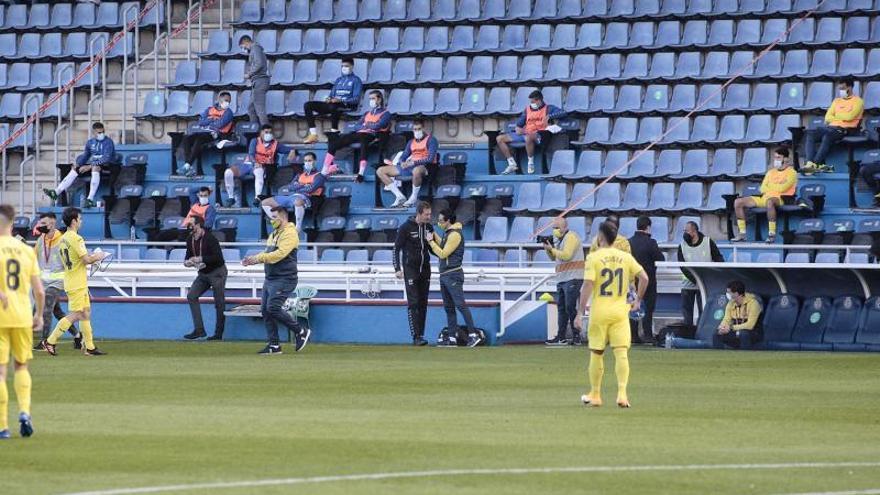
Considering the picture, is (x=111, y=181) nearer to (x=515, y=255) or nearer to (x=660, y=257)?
(x=515, y=255)

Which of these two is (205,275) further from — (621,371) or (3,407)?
(3,407)

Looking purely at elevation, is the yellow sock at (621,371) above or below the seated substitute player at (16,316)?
below

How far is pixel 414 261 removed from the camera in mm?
26688

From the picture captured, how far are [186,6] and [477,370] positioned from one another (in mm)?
19345

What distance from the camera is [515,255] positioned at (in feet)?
101

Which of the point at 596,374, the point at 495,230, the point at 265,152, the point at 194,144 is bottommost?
the point at 596,374

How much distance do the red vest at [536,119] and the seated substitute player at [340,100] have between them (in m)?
3.53

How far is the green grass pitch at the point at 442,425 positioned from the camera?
1089 cm

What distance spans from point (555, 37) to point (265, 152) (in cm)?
608

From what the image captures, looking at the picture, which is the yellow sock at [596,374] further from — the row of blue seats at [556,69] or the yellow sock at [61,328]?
the row of blue seats at [556,69]

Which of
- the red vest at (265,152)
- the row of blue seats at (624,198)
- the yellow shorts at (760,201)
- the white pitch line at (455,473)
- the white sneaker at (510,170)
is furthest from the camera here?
the red vest at (265,152)

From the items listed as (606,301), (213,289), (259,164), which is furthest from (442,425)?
(259,164)

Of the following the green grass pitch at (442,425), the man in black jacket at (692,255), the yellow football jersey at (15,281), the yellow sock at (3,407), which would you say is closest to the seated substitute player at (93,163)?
the green grass pitch at (442,425)

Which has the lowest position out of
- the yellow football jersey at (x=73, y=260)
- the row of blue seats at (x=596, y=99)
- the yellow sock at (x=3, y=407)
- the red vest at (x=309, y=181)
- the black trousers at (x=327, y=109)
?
the yellow sock at (x=3, y=407)
